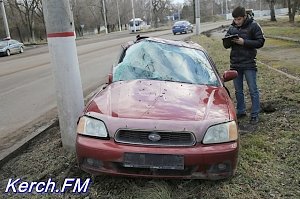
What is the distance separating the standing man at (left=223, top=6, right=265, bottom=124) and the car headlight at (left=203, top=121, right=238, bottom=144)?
239cm

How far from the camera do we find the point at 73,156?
15.4 feet

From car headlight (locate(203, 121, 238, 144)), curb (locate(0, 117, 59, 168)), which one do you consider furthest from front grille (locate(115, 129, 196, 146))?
curb (locate(0, 117, 59, 168))

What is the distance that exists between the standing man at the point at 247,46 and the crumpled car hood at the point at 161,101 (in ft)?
4.91

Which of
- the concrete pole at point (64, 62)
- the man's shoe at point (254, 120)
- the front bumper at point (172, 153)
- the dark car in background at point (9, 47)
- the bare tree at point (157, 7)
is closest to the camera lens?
the front bumper at point (172, 153)

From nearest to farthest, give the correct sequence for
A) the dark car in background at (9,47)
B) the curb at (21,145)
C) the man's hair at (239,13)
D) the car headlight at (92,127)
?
the car headlight at (92,127) < the curb at (21,145) < the man's hair at (239,13) < the dark car in background at (9,47)

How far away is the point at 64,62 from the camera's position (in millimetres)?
4590

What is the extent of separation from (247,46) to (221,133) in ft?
8.52

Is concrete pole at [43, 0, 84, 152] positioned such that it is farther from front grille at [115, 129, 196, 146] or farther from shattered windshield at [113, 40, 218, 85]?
front grille at [115, 129, 196, 146]

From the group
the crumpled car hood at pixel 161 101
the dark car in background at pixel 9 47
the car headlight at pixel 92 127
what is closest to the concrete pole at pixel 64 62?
the crumpled car hood at pixel 161 101

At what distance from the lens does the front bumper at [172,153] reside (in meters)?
3.43

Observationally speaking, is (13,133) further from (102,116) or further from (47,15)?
(102,116)

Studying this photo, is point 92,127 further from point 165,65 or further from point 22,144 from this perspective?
point 22,144

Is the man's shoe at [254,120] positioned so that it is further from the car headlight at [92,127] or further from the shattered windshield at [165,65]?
the car headlight at [92,127]

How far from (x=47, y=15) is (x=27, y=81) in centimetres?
874
